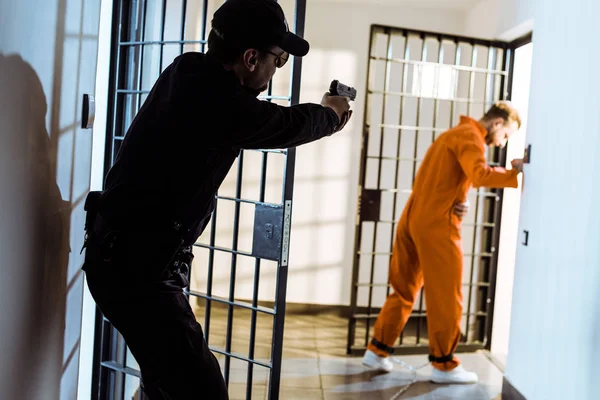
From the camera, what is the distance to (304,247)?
5.13 m

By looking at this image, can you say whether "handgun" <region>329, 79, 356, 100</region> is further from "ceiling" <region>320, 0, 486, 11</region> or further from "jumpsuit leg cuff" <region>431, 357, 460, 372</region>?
"ceiling" <region>320, 0, 486, 11</region>

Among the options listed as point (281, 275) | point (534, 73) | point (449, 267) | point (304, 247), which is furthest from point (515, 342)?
point (304, 247)

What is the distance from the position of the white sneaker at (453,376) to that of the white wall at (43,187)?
6.90 feet

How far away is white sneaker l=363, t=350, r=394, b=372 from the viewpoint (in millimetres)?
3807

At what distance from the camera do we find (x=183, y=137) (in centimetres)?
168

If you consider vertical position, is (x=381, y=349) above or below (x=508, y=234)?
below

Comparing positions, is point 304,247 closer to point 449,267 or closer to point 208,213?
point 449,267

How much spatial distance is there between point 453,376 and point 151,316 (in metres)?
2.38

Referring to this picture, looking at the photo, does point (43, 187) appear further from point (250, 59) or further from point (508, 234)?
point (508, 234)

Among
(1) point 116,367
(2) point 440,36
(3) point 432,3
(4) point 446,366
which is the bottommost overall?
(4) point 446,366

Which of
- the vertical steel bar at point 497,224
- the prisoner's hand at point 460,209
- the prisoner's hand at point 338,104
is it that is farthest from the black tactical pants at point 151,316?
the vertical steel bar at point 497,224

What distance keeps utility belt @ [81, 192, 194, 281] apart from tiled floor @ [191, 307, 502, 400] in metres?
1.75

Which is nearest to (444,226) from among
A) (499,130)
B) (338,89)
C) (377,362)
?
(499,130)

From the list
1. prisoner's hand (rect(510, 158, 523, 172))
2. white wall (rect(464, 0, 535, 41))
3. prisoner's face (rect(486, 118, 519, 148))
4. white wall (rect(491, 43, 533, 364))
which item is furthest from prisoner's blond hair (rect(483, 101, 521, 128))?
white wall (rect(491, 43, 533, 364))
